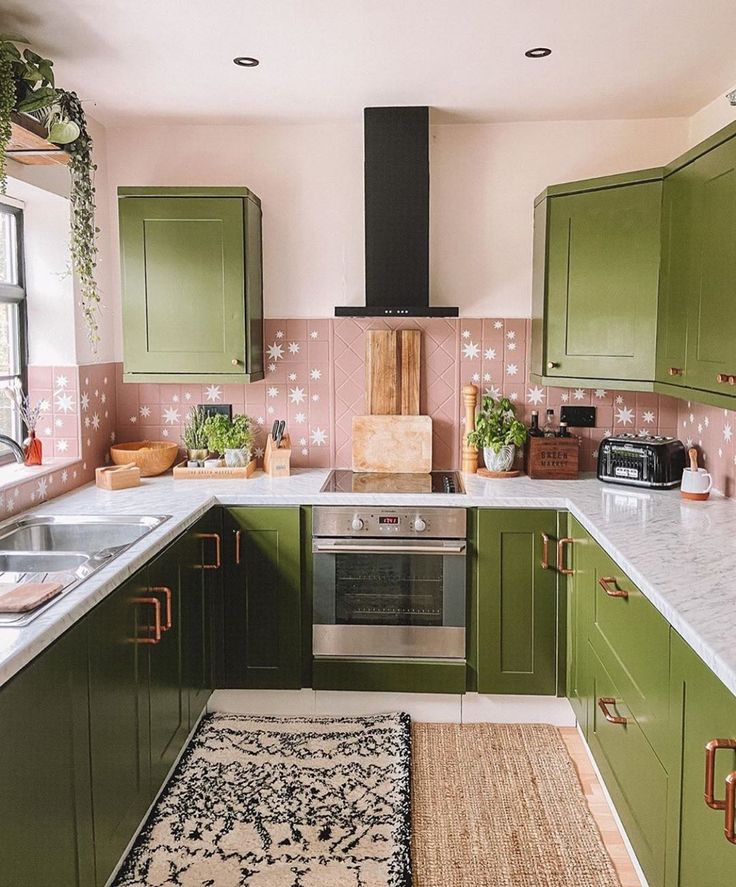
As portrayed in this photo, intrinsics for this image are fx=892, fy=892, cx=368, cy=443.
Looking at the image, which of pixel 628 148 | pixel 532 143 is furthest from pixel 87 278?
pixel 628 148

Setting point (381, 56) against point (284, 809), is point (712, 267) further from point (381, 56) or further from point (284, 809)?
point (284, 809)

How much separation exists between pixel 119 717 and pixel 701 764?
1478 mm

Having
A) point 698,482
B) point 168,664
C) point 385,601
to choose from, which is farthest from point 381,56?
point 168,664

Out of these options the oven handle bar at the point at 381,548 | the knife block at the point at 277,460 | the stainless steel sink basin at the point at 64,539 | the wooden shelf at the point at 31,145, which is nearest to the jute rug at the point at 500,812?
the oven handle bar at the point at 381,548

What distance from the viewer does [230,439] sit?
12.8 feet

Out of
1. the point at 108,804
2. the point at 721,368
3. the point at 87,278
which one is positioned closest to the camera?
the point at 108,804

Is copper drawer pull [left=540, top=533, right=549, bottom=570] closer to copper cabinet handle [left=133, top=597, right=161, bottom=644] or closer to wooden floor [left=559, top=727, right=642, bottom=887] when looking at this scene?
wooden floor [left=559, top=727, right=642, bottom=887]

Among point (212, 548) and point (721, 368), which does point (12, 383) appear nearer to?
point (212, 548)

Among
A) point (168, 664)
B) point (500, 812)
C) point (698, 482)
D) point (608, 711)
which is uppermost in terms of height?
point (698, 482)

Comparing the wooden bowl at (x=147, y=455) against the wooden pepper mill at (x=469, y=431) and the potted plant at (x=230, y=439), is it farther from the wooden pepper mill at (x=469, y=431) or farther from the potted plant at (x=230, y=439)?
the wooden pepper mill at (x=469, y=431)

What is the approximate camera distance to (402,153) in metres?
3.75

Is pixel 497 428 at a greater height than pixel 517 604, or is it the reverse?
pixel 497 428

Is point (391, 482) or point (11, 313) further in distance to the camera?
point (391, 482)

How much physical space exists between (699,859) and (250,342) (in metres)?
2.55
